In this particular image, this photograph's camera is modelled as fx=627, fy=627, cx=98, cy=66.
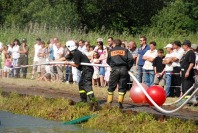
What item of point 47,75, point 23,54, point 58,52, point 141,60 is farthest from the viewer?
point 23,54

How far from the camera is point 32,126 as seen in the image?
17.4 metres

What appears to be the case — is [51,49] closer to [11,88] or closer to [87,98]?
[11,88]

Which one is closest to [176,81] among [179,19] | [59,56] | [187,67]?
[187,67]

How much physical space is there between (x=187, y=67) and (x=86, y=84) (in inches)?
118

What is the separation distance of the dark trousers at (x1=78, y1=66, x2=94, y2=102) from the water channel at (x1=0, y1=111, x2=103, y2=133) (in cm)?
130

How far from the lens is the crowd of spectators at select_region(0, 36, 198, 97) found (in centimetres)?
1858

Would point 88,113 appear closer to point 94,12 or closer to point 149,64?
point 149,64

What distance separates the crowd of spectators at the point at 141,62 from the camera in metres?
18.6

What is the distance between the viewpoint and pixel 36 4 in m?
56.8

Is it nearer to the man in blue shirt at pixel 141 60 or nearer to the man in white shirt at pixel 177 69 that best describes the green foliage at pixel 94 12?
the man in blue shirt at pixel 141 60

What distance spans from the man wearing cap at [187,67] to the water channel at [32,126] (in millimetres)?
3365

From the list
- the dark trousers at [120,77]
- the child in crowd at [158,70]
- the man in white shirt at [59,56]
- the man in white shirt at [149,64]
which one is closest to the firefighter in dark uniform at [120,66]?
the dark trousers at [120,77]

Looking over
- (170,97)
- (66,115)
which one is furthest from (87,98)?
(170,97)

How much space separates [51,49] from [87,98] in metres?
7.39
